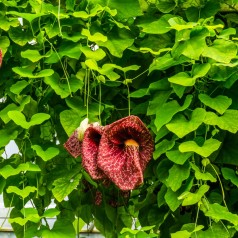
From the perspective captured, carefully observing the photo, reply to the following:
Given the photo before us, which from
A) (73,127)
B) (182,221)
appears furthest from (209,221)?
(73,127)

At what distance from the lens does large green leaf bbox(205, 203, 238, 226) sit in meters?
1.12

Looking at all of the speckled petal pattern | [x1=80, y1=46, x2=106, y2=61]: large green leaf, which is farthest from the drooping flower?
[x1=80, y1=46, x2=106, y2=61]: large green leaf

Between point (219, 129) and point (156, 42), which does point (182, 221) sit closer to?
point (219, 129)

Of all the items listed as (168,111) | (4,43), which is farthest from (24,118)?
(168,111)

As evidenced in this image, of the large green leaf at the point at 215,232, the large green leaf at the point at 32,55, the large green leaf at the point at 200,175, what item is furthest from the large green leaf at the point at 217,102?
the large green leaf at the point at 32,55

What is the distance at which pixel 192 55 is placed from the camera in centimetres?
108

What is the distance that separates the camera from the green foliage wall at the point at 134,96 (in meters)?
1.14

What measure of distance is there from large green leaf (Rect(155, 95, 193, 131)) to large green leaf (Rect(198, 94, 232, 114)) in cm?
2

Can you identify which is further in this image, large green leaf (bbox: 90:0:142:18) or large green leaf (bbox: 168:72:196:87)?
large green leaf (bbox: 90:0:142:18)

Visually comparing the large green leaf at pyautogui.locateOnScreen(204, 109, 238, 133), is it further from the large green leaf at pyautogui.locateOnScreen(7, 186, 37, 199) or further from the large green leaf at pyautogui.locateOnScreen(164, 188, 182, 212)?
the large green leaf at pyautogui.locateOnScreen(7, 186, 37, 199)

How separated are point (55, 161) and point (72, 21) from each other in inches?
12.2

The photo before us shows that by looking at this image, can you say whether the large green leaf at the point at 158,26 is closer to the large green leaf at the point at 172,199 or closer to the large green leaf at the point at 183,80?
the large green leaf at the point at 183,80

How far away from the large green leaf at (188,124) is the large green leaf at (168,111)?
1 centimetres

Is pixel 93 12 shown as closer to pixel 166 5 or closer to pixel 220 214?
pixel 166 5
